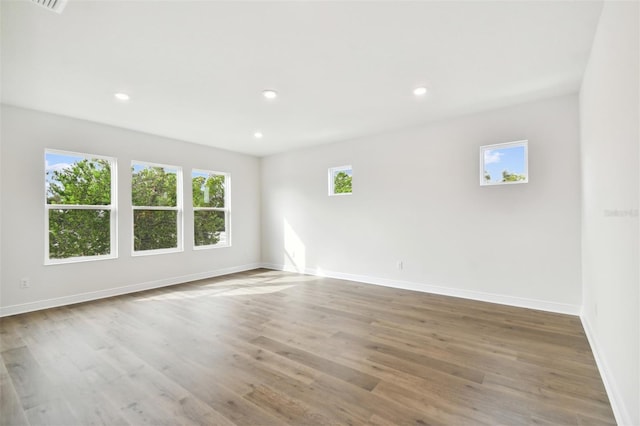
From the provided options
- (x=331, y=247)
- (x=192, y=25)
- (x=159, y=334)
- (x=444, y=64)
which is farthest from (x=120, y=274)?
(x=444, y=64)

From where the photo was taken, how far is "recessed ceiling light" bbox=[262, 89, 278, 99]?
3.30 m

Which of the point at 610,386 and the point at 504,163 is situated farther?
the point at 504,163

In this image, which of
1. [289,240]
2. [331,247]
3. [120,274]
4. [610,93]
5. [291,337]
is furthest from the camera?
[289,240]

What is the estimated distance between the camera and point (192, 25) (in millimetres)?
2166

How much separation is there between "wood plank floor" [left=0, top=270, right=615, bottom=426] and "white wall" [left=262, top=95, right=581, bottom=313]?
1.69ft

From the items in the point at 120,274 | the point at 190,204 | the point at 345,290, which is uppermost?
the point at 190,204

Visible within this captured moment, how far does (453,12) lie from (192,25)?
1888 millimetres

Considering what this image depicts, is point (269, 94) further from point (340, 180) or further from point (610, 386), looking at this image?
point (610, 386)

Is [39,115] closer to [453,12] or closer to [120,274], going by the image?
[120,274]

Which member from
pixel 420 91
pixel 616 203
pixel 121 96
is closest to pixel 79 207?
pixel 121 96

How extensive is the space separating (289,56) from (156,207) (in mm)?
3798

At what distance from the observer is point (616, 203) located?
1768mm

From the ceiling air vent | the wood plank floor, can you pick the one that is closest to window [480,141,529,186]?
the wood plank floor

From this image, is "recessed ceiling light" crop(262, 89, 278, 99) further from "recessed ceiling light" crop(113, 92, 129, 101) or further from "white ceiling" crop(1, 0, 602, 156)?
"recessed ceiling light" crop(113, 92, 129, 101)
